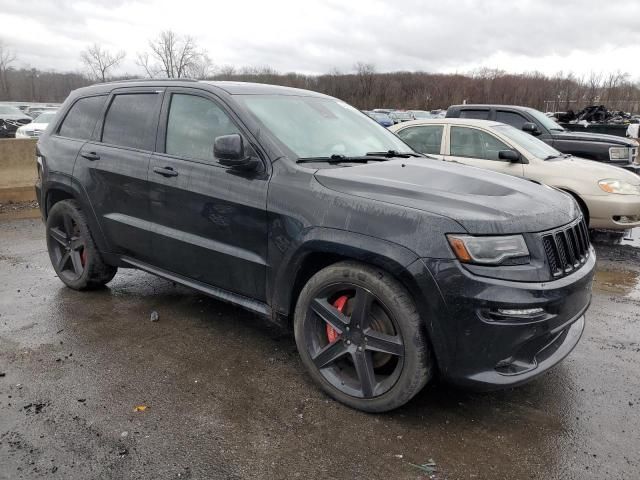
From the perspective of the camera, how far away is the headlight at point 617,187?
21.6 ft

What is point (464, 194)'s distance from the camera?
2.83m

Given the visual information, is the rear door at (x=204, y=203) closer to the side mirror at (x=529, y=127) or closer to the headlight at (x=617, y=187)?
the headlight at (x=617, y=187)

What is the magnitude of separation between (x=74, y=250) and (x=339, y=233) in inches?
121

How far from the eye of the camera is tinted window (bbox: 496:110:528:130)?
9.43 m

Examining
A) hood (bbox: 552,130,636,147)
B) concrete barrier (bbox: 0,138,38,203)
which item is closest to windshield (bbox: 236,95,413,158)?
hood (bbox: 552,130,636,147)

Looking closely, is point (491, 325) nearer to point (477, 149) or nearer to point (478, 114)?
point (477, 149)

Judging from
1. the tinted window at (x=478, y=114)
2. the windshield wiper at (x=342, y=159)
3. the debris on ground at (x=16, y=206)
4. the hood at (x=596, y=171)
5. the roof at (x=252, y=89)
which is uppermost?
the tinted window at (x=478, y=114)

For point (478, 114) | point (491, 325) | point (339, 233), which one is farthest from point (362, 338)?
point (478, 114)

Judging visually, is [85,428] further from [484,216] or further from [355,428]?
[484,216]

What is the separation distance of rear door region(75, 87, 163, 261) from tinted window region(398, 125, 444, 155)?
15.3ft

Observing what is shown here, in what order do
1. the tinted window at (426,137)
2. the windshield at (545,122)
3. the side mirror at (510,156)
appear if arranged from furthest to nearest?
1. the windshield at (545,122)
2. the tinted window at (426,137)
3. the side mirror at (510,156)

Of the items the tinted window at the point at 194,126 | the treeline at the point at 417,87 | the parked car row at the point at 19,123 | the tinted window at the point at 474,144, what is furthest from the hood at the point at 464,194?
→ the treeline at the point at 417,87

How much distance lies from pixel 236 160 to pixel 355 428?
173cm

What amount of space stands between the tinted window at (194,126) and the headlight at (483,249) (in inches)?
66.2
